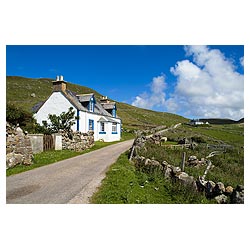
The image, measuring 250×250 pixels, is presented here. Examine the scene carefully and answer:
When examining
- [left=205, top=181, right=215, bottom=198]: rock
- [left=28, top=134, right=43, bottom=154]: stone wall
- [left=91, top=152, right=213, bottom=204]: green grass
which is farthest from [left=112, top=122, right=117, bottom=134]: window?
[left=205, top=181, right=215, bottom=198]: rock

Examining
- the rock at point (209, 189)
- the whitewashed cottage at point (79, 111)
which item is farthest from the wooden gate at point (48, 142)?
the rock at point (209, 189)

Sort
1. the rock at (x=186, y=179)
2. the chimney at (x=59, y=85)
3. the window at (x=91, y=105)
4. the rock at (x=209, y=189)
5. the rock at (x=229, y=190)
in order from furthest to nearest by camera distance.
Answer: the window at (x=91, y=105) → the chimney at (x=59, y=85) → the rock at (x=186, y=179) → the rock at (x=209, y=189) → the rock at (x=229, y=190)

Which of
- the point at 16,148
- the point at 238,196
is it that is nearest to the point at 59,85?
the point at 16,148

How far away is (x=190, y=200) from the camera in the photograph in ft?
19.6

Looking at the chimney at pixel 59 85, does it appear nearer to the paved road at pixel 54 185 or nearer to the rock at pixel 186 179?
the paved road at pixel 54 185

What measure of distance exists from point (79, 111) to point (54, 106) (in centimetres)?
273

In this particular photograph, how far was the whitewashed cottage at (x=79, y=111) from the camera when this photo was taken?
2097 cm

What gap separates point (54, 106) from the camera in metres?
21.2

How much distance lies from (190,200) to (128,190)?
6.02ft

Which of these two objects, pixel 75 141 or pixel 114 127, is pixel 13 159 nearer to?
pixel 75 141

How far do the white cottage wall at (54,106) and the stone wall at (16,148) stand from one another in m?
11.2

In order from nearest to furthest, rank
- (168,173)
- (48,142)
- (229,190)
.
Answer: (229,190) → (168,173) → (48,142)

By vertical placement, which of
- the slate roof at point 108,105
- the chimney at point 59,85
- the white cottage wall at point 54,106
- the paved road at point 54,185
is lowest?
the paved road at point 54,185
